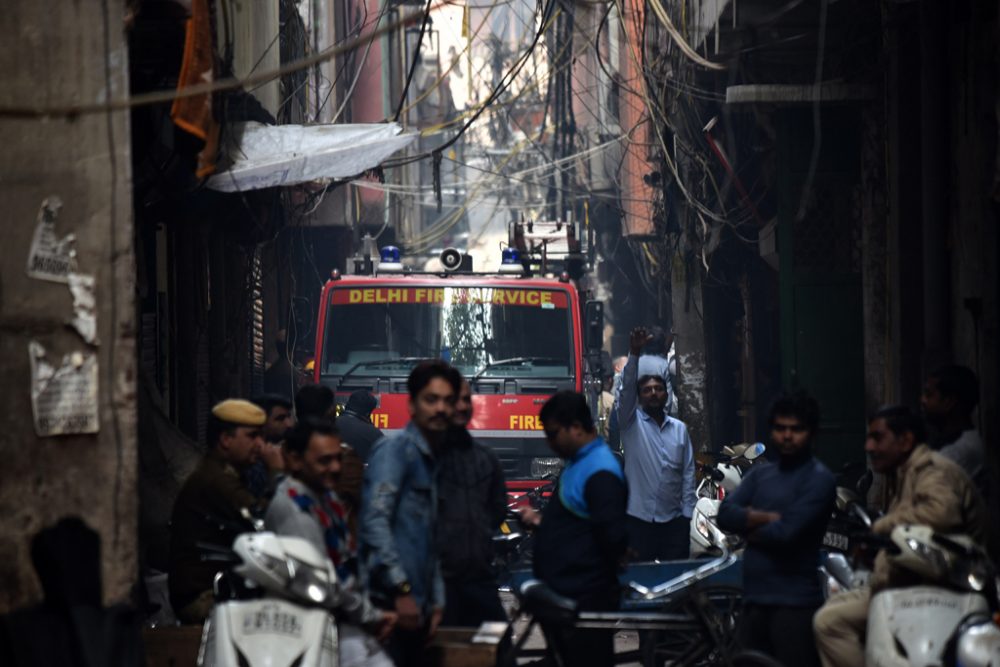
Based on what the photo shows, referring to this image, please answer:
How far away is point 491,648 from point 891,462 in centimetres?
192

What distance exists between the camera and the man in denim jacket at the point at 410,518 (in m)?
5.41

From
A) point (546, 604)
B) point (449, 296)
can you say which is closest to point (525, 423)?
point (449, 296)

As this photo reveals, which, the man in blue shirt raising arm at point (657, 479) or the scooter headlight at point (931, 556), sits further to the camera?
the man in blue shirt raising arm at point (657, 479)

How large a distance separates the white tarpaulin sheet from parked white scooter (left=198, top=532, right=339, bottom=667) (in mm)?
5444

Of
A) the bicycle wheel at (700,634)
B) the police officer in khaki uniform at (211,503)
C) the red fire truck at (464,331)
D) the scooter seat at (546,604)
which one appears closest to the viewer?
the scooter seat at (546,604)

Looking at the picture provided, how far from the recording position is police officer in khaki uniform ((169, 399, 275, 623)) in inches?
242

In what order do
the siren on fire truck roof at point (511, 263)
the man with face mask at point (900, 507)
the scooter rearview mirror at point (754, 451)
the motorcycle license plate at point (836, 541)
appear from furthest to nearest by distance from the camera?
the siren on fire truck roof at point (511, 263), the scooter rearview mirror at point (754, 451), the motorcycle license plate at point (836, 541), the man with face mask at point (900, 507)

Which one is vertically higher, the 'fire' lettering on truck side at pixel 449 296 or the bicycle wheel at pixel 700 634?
the 'fire' lettering on truck side at pixel 449 296

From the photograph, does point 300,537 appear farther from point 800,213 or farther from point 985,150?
point 800,213

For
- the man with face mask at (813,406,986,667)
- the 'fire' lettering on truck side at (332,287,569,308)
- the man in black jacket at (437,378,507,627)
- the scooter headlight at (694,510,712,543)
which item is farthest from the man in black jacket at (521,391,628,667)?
the 'fire' lettering on truck side at (332,287,569,308)

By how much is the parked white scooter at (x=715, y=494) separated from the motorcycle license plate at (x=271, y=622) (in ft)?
11.8

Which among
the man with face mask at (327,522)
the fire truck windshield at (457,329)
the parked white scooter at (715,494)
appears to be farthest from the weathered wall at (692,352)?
the man with face mask at (327,522)

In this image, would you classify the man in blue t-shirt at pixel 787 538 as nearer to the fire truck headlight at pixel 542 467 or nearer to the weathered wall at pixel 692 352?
the fire truck headlight at pixel 542 467

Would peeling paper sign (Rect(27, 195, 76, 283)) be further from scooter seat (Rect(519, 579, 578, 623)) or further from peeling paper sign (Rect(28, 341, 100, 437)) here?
scooter seat (Rect(519, 579, 578, 623))
